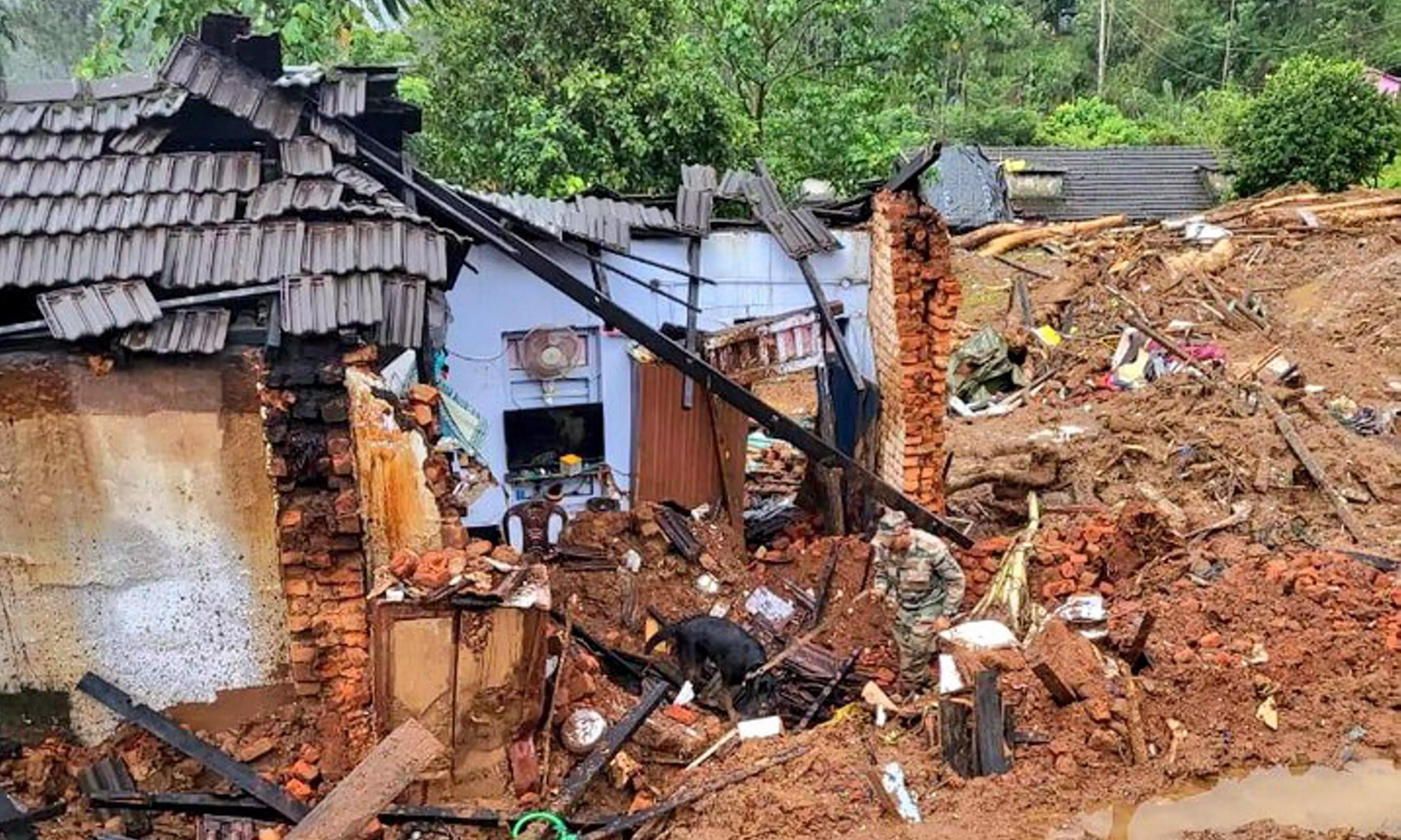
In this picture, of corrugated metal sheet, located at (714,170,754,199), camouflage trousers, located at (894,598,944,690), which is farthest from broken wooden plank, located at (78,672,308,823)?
corrugated metal sheet, located at (714,170,754,199)

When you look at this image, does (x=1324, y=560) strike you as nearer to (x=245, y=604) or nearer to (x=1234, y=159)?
(x=245, y=604)

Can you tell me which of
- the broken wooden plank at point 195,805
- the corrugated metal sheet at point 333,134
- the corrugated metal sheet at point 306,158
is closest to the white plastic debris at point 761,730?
the broken wooden plank at point 195,805

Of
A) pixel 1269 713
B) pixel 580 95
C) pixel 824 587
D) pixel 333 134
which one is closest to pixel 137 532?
pixel 333 134

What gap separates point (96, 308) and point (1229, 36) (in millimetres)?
40543

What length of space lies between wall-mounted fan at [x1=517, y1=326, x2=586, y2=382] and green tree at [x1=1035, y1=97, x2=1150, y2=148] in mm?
25734

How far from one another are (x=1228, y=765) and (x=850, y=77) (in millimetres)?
13976

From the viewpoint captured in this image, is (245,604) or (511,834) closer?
(511,834)

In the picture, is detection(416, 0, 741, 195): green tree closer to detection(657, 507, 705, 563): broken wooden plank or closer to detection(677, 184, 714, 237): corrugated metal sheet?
detection(677, 184, 714, 237): corrugated metal sheet

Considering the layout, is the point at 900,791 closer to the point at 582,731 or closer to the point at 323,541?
the point at 582,731

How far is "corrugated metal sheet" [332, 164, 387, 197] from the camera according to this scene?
7062mm

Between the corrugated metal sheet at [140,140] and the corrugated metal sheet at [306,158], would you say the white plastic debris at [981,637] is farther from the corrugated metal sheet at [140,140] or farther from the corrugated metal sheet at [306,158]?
the corrugated metal sheet at [140,140]

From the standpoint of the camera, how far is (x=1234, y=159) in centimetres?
2670

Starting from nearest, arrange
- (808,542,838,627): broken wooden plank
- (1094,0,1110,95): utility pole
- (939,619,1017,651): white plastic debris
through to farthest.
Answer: (939,619,1017,651): white plastic debris → (808,542,838,627): broken wooden plank → (1094,0,1110,95): utility pole

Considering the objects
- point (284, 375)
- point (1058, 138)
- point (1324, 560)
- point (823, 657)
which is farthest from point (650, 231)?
point (1058, 138)
